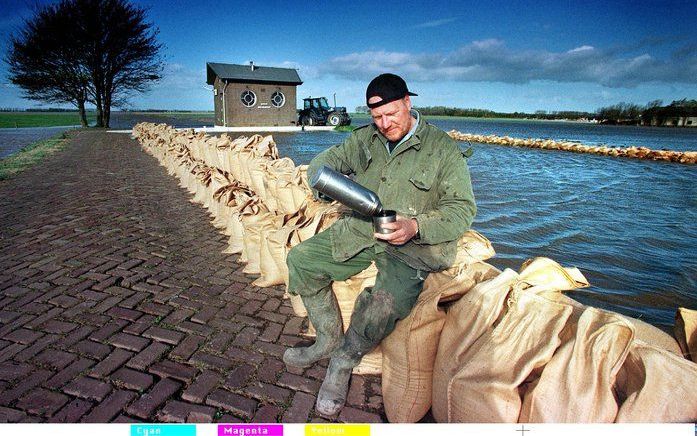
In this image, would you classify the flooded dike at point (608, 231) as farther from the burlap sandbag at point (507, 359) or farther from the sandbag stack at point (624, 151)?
the sandbag stack at point (624, 151)

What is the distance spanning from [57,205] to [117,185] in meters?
1.89

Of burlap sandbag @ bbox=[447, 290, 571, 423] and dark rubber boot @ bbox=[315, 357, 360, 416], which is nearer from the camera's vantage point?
burlap sandbag @ bbox=[447, 290, 571, 423]

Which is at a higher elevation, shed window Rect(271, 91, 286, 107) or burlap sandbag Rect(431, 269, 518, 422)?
shed window Rect(271, 91, 286, 107)

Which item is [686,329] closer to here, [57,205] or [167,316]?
[167,316]

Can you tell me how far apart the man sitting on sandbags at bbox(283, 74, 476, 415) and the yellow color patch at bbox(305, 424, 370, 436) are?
45cm

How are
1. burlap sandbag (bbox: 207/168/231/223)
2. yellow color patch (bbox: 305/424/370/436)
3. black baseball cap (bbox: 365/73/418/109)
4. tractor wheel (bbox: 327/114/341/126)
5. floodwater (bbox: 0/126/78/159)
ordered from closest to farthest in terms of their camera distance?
yellow color patch (bbox: 305/424/370/436), black baseball cap (bbox: 365/73/418/109), burlap sandbag (bbox: 207/168/231/223), floodwater (bbox: 0/126/78/159), tractor wheel (bbox: 327/114/341/126)

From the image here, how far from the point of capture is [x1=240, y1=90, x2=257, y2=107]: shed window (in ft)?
94.4

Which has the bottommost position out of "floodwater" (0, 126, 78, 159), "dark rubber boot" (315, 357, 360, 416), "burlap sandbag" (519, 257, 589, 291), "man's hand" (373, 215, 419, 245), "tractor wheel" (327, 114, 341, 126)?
"dark rubber boot" (315, 357, 360, 416)

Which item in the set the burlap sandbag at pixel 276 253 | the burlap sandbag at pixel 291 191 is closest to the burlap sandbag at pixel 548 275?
the burlap sandbag at pixel 276 253

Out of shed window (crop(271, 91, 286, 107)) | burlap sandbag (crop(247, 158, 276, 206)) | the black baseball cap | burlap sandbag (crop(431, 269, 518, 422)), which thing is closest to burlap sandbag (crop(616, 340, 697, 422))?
burlap sandbag (crop(431, 269, 518, 422))

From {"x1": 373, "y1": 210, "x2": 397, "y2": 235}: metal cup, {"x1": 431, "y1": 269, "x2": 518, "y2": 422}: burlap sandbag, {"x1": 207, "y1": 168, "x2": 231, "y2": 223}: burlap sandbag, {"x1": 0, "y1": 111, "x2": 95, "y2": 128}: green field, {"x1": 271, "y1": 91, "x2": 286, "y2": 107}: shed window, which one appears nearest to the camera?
{"x1": 431, "y1": 269, "x2": 518, "y2": 422}: burlap sandbag

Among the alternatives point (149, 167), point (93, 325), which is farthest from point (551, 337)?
point (149, 167)

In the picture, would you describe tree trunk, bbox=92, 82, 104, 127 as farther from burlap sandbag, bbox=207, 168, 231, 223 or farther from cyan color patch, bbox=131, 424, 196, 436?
cyan color patch, bbox=131, 424, 196, 436

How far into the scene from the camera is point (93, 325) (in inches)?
108
